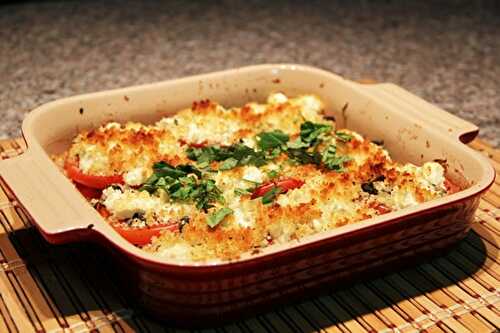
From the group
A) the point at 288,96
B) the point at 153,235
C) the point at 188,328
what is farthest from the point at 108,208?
the point at 288,96

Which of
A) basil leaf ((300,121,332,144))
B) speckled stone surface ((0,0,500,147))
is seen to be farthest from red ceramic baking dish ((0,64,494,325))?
speckled stone surface ((0,0,500,147))

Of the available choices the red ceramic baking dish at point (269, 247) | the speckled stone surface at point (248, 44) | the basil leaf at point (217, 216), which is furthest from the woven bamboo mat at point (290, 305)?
the speckled stone surface at point (248, 44)

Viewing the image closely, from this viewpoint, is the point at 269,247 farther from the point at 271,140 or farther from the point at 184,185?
the point at 271,140

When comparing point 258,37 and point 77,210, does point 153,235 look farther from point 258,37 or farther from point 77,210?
point 258,37

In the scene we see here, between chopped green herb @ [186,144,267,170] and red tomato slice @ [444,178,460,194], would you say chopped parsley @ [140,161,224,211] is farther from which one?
red tomato slice @ [444,178,460,194]

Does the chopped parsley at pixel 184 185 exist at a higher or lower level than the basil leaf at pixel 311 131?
lower

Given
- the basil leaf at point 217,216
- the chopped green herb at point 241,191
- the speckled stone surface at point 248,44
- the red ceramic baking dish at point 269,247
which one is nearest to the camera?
the red ceramic baking dish at point 269,247

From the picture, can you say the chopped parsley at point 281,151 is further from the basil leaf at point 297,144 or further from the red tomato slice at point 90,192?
the red tomato slice at point 90,192
